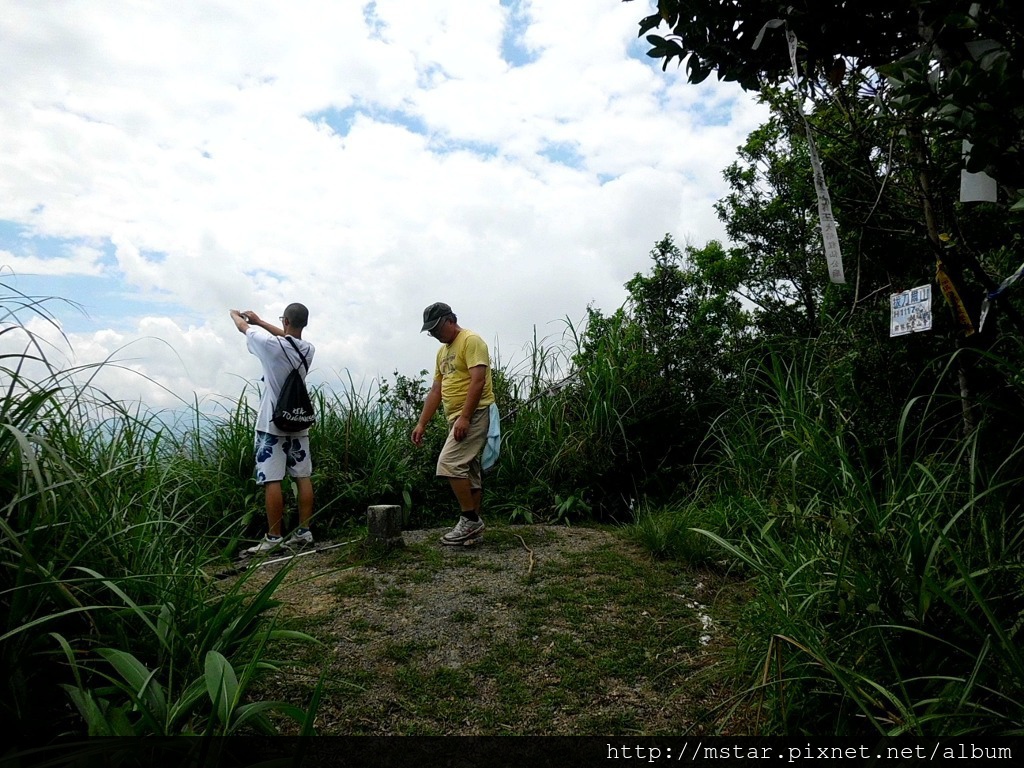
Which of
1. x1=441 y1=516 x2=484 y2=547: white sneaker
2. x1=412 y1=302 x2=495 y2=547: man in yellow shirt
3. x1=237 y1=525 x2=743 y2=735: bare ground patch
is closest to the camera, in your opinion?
x1=237 y1=525 x2=743 y2=735: bare ground patch

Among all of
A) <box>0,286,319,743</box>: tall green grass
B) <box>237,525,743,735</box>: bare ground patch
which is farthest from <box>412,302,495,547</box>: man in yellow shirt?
<box>0,286,319,743</box>: tall green grass

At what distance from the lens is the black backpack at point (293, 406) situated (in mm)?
5469

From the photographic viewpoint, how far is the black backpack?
5469mm

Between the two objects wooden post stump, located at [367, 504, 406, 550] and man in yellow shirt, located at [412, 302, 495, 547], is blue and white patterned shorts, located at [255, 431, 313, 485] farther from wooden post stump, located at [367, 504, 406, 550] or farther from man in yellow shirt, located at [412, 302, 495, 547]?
man in yellow shirt, located at [412, 302, 495, 547]

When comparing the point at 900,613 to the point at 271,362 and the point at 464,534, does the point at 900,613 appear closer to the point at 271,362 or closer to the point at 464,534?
the point at 464,534

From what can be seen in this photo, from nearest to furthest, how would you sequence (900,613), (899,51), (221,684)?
(221,684), (900,613), (899,51)

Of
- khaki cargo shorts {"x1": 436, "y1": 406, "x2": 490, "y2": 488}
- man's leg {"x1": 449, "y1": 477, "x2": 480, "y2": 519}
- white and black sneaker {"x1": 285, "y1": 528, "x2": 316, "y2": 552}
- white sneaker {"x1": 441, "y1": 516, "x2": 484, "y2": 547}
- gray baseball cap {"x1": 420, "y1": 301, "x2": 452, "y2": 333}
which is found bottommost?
→ white sneaker {"x1": 441, "y1": 516, "x2": 484, "y2": 547}

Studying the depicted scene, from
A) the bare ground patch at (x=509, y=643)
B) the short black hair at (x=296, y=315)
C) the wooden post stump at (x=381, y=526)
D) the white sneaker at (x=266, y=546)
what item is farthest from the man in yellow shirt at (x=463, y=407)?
the white sneaker at (x=266, y=546)

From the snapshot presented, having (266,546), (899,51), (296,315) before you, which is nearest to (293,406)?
(296,315)

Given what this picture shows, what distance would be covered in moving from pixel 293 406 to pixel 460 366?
131cm

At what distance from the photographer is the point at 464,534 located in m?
5.42

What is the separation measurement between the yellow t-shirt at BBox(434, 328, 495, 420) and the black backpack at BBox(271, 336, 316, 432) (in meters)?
1.06

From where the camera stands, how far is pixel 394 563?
16.2ft

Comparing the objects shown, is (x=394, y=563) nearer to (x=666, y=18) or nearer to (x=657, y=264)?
(x=666, y=18)
